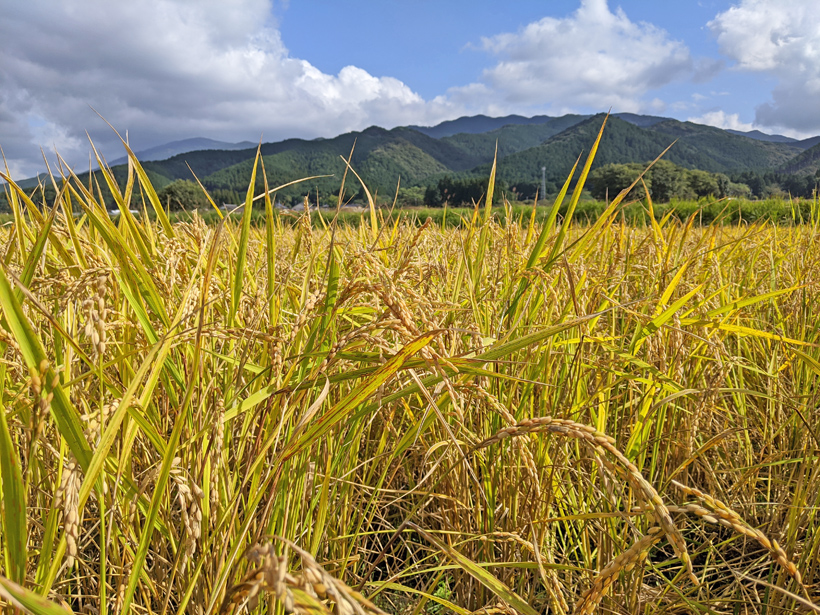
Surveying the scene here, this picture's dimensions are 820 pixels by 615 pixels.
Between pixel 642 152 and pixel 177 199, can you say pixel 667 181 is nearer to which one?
pixel 177 199

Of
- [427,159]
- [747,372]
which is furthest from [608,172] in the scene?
[427,159]

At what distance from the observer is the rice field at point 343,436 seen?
561 millimetres

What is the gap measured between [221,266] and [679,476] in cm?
158

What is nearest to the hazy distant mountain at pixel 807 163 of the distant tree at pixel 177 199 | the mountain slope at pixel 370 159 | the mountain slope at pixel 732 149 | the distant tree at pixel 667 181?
the mountain slope at pixel 732 149

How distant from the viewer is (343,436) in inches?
38.5

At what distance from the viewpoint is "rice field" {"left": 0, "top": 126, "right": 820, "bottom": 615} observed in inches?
22.1

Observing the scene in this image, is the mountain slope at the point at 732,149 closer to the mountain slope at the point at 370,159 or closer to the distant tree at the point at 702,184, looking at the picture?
the mountain slope at the point at 370,159

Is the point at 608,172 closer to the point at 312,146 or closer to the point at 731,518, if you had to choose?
the point at 731,518

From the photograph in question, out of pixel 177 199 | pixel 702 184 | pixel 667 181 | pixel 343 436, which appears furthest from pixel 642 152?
pixel 343 436

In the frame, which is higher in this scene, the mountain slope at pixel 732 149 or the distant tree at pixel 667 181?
the mountain slope at pixel 732 149

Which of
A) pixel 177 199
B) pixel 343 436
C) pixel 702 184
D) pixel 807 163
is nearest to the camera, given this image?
pixel 343 436

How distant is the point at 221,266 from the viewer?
4.56 feet

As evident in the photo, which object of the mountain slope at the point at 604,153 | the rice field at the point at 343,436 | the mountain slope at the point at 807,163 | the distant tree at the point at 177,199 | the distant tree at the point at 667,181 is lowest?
the rice field at the point at 343,436

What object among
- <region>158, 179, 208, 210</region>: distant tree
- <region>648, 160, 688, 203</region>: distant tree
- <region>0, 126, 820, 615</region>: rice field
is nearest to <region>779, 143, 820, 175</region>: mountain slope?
<region>648, 160, 688, 203</region>: distant tree
